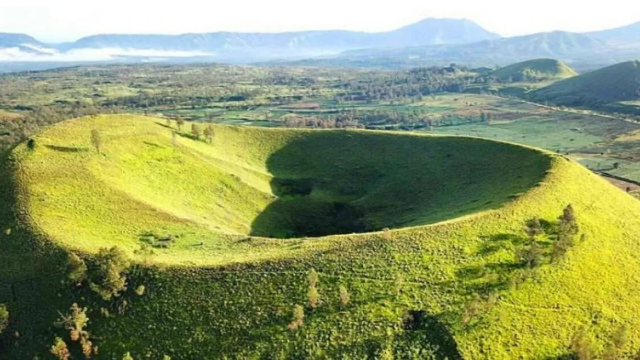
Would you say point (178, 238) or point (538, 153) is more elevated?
point (538, 153)

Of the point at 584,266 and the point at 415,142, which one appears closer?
the point at 584,266

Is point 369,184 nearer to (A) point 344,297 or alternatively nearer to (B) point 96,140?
(B) point 96,140

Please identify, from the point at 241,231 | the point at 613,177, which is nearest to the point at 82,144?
the point at 241,231

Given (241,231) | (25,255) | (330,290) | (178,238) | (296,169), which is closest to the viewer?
(330,290)

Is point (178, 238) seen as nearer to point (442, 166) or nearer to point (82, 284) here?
point (82, 284)

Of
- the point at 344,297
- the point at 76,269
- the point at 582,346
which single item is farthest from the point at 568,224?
the point at 76,269

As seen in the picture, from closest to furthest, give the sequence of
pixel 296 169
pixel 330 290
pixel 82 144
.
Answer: pixel 330 290, pixel 82 144, pixel 296 169

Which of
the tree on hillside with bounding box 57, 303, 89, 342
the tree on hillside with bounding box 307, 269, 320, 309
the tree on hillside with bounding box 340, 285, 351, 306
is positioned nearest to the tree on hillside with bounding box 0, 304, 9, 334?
the tree on hillside with bounding box 57, 303, 89, 342

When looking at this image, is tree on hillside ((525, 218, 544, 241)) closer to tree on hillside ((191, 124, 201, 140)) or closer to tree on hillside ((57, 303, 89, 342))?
tree on hillside ((57, 303, 89, 342))
